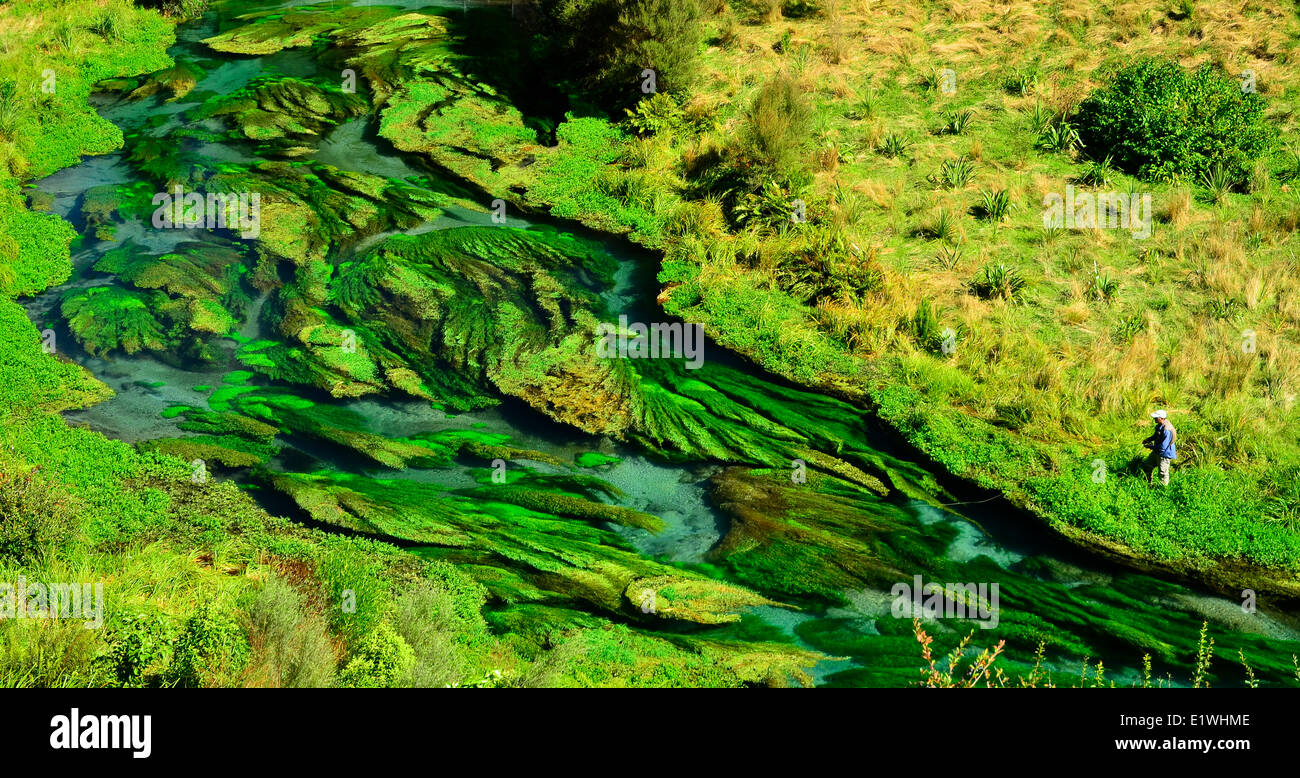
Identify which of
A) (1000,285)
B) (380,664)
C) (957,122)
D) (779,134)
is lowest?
(380,664)

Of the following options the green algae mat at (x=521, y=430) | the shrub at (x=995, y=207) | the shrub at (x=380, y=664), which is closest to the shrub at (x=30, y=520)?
the green algae mat at (x=521, y=430)

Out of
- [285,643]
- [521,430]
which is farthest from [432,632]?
[521,430]

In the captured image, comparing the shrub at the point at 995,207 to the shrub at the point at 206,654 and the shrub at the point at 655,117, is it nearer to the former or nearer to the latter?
the shrub at the point at 655,117

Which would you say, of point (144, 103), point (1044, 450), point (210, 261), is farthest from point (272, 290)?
point (1044, 450)

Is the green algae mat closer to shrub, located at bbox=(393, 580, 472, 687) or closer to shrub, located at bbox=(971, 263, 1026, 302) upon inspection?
shrub, located at bbox=(393, 580, 472, 687)

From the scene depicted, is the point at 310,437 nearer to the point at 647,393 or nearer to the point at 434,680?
the point at 647,393

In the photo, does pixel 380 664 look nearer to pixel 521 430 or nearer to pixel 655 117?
pixel 521 430
